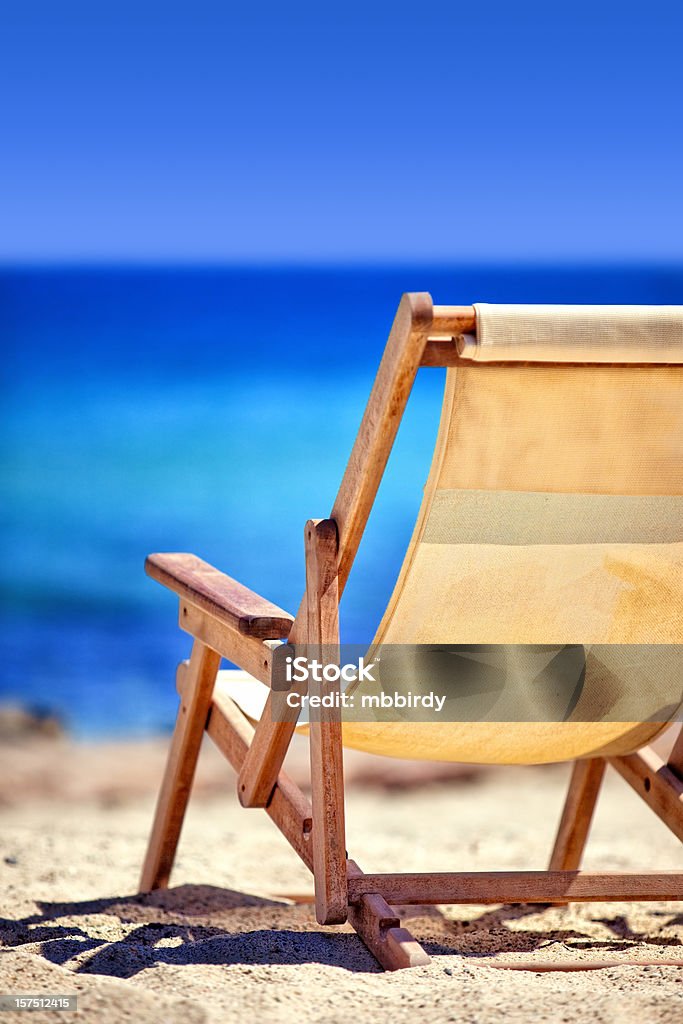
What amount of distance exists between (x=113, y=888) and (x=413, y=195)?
523 inches

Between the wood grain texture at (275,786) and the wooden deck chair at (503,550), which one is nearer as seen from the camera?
the wooden deck chair at (503,550)

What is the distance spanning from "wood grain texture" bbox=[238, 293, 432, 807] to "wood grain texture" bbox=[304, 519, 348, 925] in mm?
23

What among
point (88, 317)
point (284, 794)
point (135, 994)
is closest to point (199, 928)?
point (284, 794)

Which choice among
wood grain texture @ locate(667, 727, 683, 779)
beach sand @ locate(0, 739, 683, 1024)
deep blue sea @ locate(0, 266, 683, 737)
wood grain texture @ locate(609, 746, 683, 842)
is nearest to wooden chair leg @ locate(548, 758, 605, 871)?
beach sand @ locate(0, 739, 683, 1024)

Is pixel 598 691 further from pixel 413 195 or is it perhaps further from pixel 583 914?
pixel 413 195

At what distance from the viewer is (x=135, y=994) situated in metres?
1.40

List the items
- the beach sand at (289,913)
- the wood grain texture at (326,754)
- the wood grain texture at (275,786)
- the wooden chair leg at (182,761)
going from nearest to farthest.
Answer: the beach sand at (289,913)
the wood grain texture at (326,754)
the wood grain texture at (275,786)
the wooden chair leg at (182,761)

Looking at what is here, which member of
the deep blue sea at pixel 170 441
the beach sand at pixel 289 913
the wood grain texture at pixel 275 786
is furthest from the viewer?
the deep blue sea at pixel 170 441

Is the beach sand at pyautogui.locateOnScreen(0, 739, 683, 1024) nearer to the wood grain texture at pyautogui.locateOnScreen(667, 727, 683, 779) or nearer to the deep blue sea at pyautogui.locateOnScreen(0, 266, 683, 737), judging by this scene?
the wood grain texture at pyautogui.locateOnScreen(667, 727, 683, 779)

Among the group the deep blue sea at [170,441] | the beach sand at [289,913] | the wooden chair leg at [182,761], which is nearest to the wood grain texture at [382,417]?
the beach sand at [289,913]

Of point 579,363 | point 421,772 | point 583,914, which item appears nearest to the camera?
point 579,363

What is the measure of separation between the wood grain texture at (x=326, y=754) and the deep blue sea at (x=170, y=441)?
4550 mm

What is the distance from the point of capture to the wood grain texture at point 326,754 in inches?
66.1

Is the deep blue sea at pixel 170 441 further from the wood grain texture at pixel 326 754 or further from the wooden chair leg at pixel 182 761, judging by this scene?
the wood grain texture at pixel 326 754
